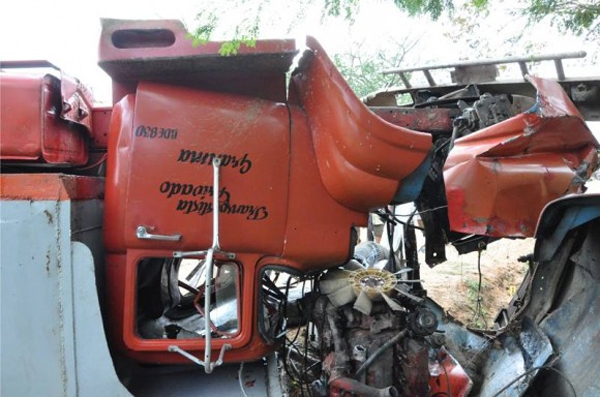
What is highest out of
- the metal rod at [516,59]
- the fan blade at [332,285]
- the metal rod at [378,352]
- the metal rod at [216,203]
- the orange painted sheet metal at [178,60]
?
the metal rod at [516,59]

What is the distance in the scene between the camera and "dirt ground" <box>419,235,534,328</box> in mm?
5797

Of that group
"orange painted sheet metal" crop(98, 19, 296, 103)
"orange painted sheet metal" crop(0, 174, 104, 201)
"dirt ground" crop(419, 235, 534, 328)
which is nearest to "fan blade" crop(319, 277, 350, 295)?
"orange painted sheet metal" crop(98, 19, 296, 103)

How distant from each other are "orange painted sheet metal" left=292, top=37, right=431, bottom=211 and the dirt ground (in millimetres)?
3456

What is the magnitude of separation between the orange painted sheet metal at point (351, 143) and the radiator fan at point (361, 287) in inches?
14.8

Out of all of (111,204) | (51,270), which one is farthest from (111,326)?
(111,204)

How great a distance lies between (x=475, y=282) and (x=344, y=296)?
17.5ft

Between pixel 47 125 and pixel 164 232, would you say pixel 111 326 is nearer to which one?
pixel 164 232

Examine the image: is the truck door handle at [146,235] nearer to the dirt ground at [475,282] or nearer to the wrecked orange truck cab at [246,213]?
the wrecked orange truck cab at [246,213]

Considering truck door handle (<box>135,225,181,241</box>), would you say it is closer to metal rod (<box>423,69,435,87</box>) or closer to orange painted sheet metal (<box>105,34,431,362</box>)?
orange painted sheet metal (<box>105,34,431,362</box>)

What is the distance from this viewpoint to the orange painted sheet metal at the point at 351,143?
79.0 inches

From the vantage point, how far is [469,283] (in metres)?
6.89

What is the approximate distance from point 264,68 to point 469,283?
5.83 m

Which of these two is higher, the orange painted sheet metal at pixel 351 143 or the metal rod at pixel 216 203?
the orange painted sheet metal at pixel 351 143

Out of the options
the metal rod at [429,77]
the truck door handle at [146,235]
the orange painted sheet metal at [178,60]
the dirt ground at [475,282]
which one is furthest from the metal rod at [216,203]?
the dirt ground at [475,282]
